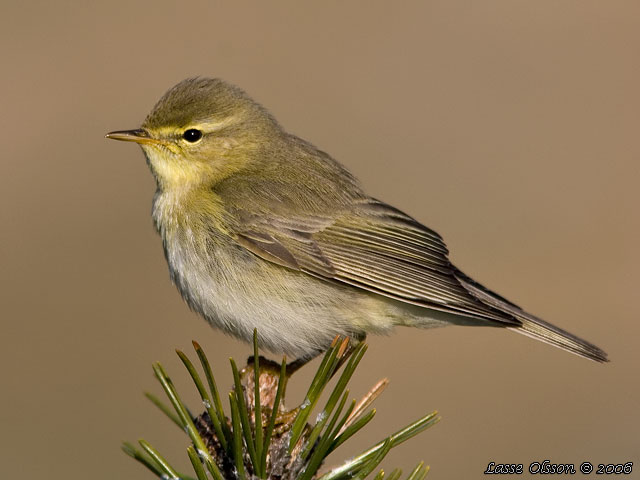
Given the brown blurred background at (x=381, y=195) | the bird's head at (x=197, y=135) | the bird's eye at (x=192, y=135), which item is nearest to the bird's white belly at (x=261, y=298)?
the bird's head at (x=197, y=135)

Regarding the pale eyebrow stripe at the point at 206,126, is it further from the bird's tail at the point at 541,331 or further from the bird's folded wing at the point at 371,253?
the bird's tail at the point at 541,331

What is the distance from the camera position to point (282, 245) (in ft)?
15.2

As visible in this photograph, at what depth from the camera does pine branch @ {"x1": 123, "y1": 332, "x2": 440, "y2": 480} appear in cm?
277

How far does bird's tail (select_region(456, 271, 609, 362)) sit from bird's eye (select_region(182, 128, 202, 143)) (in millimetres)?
1670

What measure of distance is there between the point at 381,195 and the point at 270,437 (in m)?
8.29

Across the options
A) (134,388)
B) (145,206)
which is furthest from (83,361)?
(145,206)

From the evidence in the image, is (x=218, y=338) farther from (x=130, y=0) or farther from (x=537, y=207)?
(x=130, y=0)

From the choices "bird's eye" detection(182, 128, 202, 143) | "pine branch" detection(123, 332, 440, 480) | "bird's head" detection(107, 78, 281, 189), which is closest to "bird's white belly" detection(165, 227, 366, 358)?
"bird's head" detection(107, 78, 281, 189)

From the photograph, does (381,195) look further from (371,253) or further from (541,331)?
(541,331)

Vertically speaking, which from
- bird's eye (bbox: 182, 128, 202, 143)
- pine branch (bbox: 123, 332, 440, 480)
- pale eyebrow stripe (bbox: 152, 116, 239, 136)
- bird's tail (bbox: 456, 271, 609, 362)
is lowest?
bird's tail (bbox: 456, 271, 609, 362)

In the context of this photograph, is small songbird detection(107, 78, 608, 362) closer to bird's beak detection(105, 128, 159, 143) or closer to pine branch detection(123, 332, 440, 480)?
bird's beak detection(105, 128, 159, 143)

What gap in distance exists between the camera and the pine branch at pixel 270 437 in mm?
2766

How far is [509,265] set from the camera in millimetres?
10234

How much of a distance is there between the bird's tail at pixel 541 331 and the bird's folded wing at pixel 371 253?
9 cm
